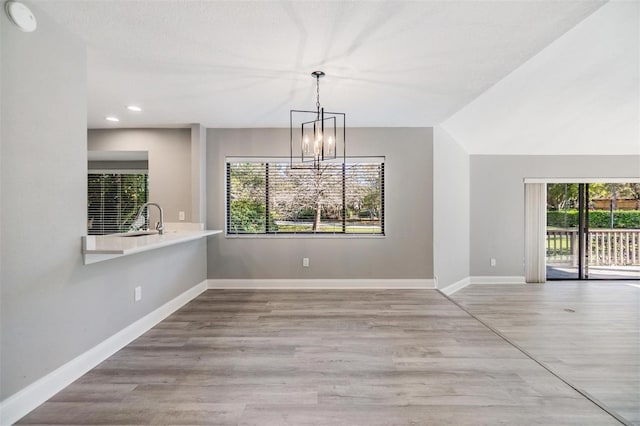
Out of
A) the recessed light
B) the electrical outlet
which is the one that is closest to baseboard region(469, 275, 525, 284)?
the electrical outlet

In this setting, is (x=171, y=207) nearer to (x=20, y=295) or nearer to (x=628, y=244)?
(x=20, y=295)

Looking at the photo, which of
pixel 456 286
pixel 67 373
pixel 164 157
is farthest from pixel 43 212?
pixel 456 286

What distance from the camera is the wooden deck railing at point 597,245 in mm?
5863

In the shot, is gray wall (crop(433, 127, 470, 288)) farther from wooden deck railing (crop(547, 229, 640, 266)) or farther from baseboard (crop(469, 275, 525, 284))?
wooden deck railing (crop(547, 229, 640, 266))

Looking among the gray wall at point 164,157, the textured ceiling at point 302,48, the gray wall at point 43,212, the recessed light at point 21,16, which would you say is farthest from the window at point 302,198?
the recessed light at point 21,16

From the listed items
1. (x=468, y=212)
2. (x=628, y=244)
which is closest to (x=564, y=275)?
(x=628, y=244)

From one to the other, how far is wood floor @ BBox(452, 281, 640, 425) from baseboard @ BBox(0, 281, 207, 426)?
3.41 meters

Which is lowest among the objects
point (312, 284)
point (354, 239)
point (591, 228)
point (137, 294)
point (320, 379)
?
point (320, 379)

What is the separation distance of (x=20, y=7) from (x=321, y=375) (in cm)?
288

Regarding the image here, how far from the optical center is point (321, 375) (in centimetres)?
219

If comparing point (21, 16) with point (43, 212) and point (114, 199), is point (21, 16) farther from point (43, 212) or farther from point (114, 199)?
point (114, 199)

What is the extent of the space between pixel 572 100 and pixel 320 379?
463 cm

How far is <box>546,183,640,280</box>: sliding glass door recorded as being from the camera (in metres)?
5.81

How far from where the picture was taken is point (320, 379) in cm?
214
